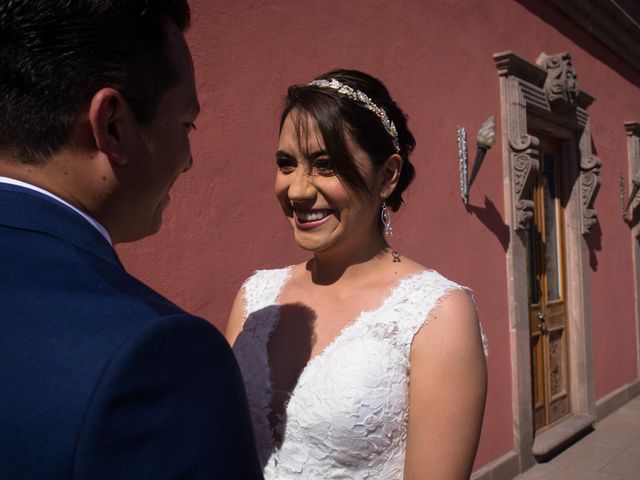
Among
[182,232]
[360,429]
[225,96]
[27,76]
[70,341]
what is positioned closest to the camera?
[70,341]

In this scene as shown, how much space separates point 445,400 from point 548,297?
16.5 ft

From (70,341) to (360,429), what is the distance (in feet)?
3.58

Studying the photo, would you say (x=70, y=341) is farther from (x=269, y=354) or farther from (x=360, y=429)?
(x=269, y=354)

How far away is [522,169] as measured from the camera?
4.98m

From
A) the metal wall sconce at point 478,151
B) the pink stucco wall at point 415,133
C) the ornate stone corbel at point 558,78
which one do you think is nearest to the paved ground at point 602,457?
the pink stucco wall at point 415,133

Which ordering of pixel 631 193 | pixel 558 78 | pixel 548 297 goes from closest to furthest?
pixel 558 78 → pixel 548 297 → pixel 631 193

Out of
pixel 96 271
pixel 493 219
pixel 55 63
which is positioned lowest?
pixel 96 271

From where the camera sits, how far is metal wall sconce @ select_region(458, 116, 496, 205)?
4.51 metres

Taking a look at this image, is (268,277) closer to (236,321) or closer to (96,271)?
(236,321)

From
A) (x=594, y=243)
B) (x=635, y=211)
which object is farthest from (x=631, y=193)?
(x=594, y=243)

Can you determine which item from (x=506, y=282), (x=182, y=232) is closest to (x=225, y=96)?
(x=182, y=232)

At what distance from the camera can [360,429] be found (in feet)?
5.24

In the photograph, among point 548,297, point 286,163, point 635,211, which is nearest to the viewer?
point 286,163

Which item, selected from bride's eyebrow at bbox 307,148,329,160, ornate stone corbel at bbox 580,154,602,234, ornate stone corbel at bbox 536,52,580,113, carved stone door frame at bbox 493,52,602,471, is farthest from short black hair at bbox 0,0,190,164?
ornate stone corbel at bbox 580,154,602,234
